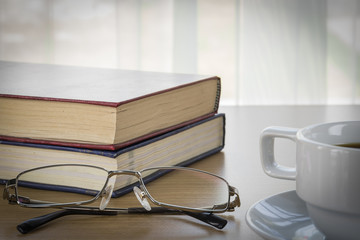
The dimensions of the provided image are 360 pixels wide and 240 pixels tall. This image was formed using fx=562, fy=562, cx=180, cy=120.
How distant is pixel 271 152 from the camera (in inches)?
19.8

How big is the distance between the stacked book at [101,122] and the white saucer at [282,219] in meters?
0.17

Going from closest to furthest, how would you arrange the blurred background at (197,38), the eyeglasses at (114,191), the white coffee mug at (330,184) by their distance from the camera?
1. the white coffee mug at (330,184)
2. the eyeglasses at (114,191)
3. the blurred background at (197,38)

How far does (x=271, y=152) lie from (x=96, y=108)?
18 centimetres

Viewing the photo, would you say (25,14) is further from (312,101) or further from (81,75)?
(81,75)

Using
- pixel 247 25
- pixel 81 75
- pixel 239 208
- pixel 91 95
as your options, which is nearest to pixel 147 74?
pixel 81 75

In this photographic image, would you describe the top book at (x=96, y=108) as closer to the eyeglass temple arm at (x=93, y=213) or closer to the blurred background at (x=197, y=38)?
the eyeglass temple arm at (x=93, y=213)

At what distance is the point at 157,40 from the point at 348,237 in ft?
9.24

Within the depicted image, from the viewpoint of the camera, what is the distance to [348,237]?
0.40 m

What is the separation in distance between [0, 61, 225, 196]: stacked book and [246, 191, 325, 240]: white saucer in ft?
0.55

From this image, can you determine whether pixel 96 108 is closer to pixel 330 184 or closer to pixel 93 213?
pixel 93 213

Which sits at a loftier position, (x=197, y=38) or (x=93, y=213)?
(x=197, y=38)

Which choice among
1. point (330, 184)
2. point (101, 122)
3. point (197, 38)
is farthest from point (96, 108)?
point (197, 38)

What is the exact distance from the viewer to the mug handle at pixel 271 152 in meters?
0.47

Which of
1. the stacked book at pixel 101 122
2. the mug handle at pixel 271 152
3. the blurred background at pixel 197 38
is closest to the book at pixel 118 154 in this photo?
the stacked book at pixel 101 122
